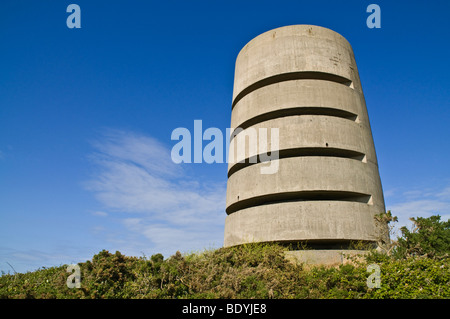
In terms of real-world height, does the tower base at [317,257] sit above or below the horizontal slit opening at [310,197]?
below

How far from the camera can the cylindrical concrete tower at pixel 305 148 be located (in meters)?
16.2

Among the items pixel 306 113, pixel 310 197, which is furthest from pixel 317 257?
pixel 306 113

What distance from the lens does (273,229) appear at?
16.4 meters

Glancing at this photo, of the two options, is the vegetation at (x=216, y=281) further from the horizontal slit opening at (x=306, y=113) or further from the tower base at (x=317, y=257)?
the horizontal slit opening at (x=306, y=113)

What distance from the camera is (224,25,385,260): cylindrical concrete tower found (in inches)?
639

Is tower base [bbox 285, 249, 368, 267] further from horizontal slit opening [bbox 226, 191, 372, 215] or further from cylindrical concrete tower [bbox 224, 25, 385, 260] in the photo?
horizontal slit opening [bbox 226, 191, 372, 215]

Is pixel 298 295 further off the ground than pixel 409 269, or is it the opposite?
pixel 409 269

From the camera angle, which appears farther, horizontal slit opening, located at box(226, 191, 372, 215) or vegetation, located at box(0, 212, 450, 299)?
horizontal slit opening, located at box(226, 191, 372, 215)

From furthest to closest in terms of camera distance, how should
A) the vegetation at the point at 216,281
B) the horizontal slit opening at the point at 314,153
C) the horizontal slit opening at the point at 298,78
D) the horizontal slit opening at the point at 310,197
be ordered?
1. the horizontal slit opening at the point at 298,78
2. the horizontal slit opening at the point at 314,153
3. the horizontal slit opening at the point at 310,197
4. the vegetation at the point at 216,281

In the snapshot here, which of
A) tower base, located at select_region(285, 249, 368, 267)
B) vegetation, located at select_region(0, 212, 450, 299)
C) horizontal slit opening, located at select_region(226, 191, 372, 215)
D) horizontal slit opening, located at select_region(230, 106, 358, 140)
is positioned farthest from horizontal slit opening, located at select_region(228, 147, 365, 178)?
vegetation, located at select_region(0, 212, 450, 299)

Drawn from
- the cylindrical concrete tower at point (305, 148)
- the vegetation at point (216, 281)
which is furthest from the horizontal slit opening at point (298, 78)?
the vegetation at point (216, 281)
